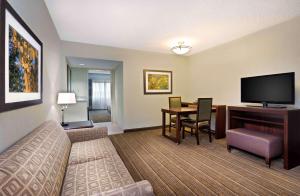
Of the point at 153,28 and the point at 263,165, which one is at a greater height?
the point at 153,28

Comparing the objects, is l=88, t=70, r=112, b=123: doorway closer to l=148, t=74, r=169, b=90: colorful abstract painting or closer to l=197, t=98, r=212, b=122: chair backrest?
l=148, t=74, r=169, b=90: colorful abstract painting

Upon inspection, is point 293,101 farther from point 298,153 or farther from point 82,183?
point 82,183

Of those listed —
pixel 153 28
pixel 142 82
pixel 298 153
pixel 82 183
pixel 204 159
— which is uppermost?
pixel 153 28

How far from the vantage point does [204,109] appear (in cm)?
338

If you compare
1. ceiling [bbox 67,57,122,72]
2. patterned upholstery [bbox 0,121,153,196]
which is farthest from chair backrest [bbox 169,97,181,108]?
patterned upholstery [bbox 0,121,153,196]

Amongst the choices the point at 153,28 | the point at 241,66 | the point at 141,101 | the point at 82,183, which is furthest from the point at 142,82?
the point at 82,183

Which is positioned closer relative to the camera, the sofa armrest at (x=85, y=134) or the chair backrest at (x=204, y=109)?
the sofa armrest at (x=85, y=134)

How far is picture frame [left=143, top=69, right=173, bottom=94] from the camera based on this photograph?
15.5ft

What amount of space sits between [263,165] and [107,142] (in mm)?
2482

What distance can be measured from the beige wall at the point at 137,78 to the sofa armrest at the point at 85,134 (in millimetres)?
1870

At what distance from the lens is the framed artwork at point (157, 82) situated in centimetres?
473

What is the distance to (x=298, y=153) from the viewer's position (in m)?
2.37

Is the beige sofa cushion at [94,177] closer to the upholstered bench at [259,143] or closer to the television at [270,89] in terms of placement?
the upholstered bench at [259,143]

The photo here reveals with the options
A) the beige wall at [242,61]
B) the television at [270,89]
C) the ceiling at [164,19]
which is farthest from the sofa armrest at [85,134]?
the beige wall at [242,61]
